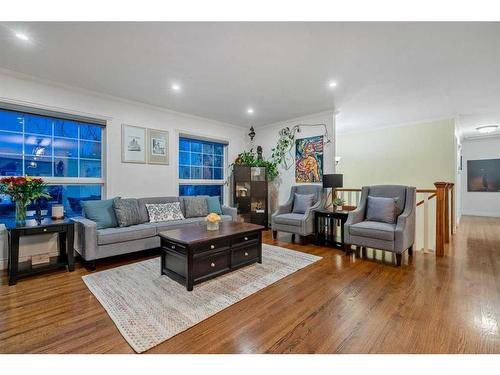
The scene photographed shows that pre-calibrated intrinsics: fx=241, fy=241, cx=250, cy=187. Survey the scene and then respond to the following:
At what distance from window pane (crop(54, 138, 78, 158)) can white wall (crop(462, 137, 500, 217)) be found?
1006 centimetres

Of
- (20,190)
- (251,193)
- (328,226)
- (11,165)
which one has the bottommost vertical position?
(328,226)

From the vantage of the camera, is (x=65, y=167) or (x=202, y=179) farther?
(x=202, y=179)

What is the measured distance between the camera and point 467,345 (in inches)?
62.5

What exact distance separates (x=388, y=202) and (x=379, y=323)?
2113mm

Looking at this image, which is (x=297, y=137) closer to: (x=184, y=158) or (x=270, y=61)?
(x=184, y=158)

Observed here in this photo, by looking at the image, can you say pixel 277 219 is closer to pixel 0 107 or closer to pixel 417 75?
pixel 417 75

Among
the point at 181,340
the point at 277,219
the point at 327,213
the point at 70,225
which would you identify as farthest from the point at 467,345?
the point at 70,225

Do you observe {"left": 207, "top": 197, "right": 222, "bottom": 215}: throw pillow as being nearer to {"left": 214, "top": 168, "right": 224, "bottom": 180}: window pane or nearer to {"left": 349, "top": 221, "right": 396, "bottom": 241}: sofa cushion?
{"left": 214, "top": 168, "right": 224, "bottom": 180}: window pane

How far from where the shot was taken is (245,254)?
9.78ft

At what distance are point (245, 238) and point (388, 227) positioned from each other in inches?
75.8

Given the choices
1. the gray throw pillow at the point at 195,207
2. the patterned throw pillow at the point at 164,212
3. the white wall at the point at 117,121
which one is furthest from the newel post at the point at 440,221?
the white wall at the point at 117,121

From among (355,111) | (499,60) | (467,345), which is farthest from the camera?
(355,111)

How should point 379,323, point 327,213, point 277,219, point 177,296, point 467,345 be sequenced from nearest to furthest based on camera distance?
1. point 467,345
2. point 379,323
3. point 177,296
4. point 327,213
5. point 277,219

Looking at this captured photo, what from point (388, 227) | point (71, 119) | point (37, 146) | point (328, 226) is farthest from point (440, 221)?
point (37, 146)
